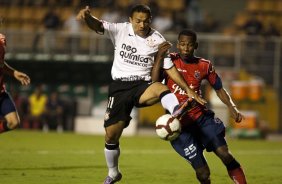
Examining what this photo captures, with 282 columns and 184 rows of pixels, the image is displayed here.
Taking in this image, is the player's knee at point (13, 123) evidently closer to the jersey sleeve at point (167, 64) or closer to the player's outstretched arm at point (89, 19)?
the player's outstretched arm at point (89, 19)

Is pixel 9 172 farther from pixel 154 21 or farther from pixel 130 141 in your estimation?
pixel 154 21

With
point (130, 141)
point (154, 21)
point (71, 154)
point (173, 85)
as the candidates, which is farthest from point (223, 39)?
point (173, 85)

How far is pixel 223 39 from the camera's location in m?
26.7

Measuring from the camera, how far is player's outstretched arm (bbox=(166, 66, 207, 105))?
992 cm

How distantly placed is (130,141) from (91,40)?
5604 mm

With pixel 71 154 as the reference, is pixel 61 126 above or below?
below

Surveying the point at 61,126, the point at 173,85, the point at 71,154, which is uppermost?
the point at 173,85

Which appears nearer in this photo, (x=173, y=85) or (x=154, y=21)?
(x=173, y=85)

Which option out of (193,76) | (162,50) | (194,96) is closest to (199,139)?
(194,96)

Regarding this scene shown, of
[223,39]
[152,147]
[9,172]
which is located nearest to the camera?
[9,172]

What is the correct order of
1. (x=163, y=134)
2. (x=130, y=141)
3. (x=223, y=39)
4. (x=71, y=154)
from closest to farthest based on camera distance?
(x=163, y=134) → (x=71, y=154) → (x=130, y=141) → (x=223, y=39)

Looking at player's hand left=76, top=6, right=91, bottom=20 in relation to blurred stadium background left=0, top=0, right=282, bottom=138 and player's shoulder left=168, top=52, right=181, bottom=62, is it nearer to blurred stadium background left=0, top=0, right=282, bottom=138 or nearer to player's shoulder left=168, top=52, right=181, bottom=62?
player's shoulder left=168, top=52, right=181, bottom=62

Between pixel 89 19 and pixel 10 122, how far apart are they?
177cm

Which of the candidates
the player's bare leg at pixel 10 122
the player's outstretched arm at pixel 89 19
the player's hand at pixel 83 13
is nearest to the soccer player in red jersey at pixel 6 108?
the player's bare leg at pixel 10 122
